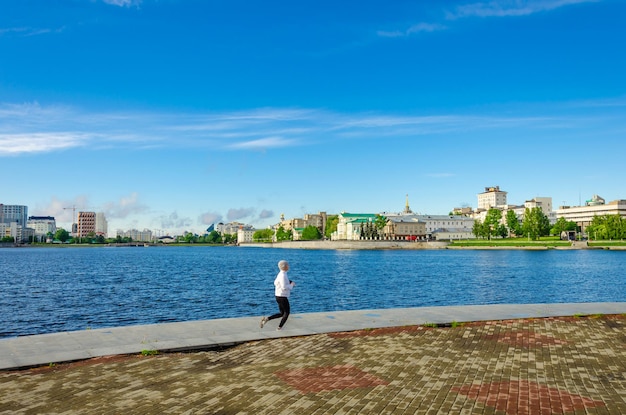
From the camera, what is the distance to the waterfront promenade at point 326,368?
30.4 feet

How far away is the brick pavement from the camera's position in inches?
360

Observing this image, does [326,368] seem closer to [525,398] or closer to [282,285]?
[525,398]

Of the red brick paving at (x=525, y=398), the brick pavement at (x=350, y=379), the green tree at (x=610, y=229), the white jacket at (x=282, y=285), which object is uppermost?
the green tree at (x=610, y=229)

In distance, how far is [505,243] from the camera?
17375 centimetres

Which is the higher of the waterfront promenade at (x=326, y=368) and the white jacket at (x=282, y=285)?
the white jacket at (x=282, y=285)

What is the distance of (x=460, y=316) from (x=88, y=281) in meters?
47.9

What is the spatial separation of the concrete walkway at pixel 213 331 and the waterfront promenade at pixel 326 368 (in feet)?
0.19

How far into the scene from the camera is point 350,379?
1089cm

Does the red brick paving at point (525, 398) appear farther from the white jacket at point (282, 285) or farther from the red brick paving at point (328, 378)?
A: the white jacket at point (282, 285)

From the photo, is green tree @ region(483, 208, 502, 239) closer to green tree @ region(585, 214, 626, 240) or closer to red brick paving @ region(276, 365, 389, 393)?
green tree @ region(585, 214, 626, 240)

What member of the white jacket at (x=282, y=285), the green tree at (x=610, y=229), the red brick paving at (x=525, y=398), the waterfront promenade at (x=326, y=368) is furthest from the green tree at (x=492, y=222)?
the red brick paving at (x=525, y=398)

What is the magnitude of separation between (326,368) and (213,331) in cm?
526

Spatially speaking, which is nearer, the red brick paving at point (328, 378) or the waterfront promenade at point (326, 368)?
the waterfront promenade at point (326, 368)

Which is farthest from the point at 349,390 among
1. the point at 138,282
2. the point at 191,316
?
the point at 138,282
